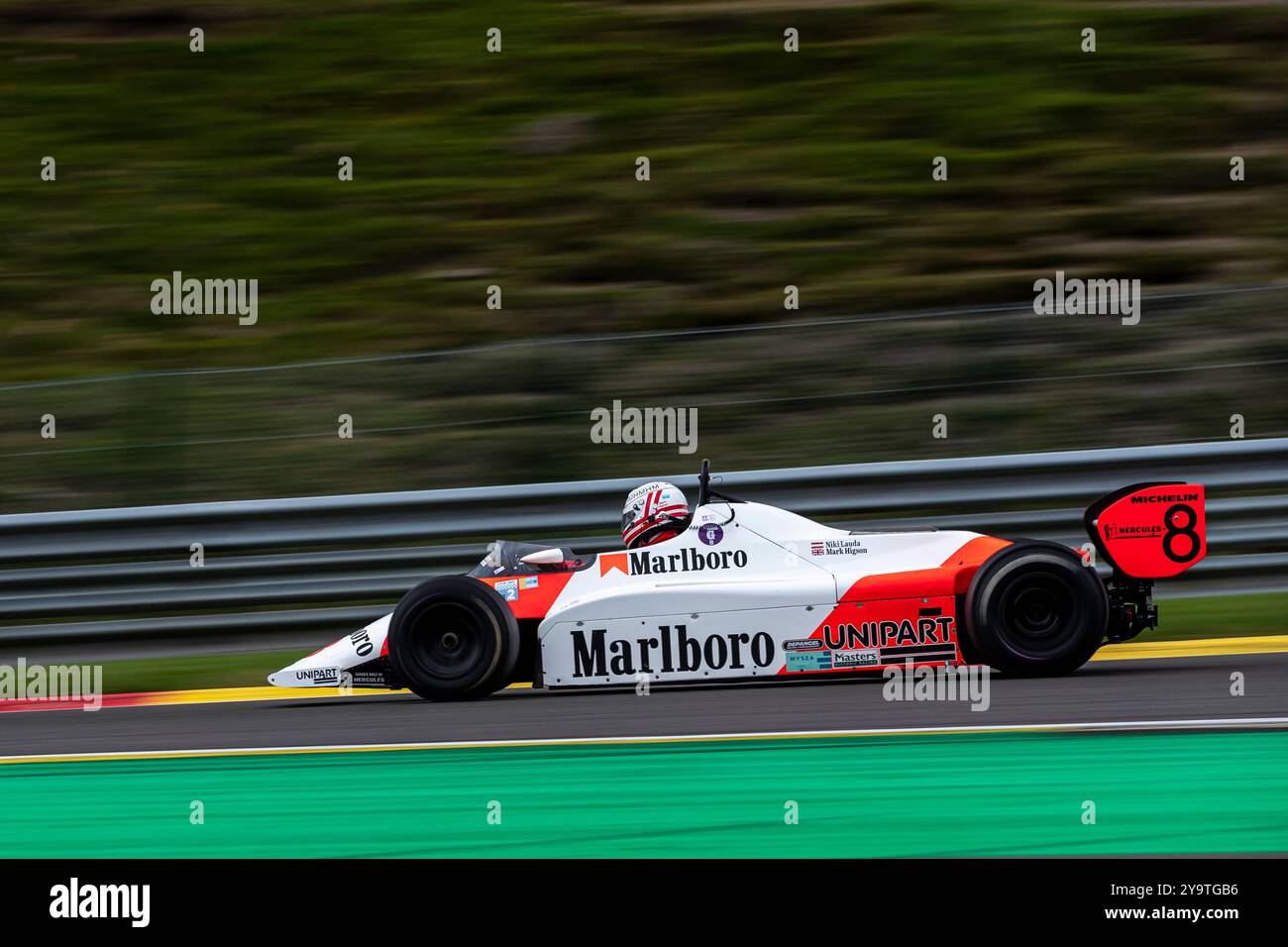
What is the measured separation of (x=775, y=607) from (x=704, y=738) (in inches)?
44.6

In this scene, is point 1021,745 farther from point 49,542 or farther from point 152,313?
point 152,313

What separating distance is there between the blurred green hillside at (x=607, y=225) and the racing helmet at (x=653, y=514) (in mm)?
2343

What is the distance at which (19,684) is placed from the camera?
908cm

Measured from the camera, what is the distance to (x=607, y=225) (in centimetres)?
Answer: 1477

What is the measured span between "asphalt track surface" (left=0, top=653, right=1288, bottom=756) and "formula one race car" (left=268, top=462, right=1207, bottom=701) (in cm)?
18

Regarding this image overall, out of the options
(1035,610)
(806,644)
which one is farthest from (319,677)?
(1035,610)

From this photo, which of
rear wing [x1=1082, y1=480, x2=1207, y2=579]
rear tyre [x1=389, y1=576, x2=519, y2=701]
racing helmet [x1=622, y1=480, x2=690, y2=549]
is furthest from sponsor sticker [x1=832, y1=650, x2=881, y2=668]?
rear tyre [x1=389, y1=576, x2=519, y2=701]

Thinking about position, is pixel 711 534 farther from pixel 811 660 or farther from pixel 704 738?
pixel 704 738

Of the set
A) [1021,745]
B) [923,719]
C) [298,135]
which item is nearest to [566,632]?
[923,719]

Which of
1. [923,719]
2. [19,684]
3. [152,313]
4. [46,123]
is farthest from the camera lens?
[46,123]

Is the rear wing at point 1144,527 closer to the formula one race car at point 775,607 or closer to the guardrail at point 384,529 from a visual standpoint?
the formula one race car at point 775,607

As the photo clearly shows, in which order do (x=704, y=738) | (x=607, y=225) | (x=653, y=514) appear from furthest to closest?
(x=607, y=225) → (x=653, y=514) → (x=704, y=738)

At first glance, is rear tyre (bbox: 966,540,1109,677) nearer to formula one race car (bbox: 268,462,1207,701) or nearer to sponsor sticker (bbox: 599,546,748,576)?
formula one race car (bbox: 268,462,1207,701)

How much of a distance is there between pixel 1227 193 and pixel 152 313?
386 inches
